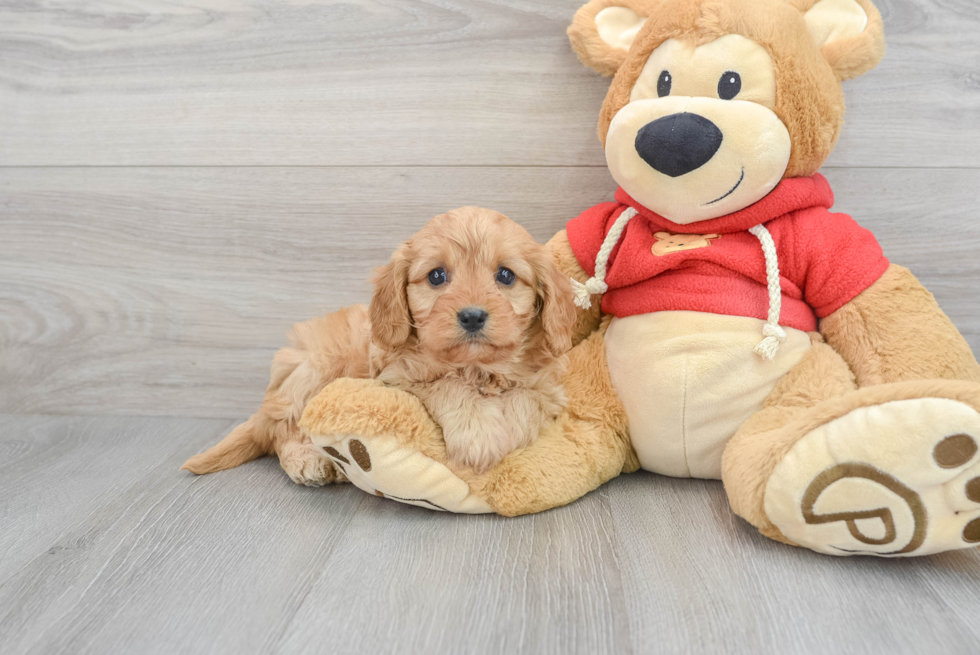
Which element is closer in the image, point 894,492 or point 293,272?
point 894,492

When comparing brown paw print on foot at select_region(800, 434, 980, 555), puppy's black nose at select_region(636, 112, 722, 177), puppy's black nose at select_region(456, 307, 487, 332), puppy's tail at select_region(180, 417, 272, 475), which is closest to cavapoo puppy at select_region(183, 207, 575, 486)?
puppy's black nose at select_region(456, 307, 487, 332)

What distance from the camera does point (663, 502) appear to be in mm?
1246

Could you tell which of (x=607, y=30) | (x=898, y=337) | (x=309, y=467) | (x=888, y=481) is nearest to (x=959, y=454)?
(x=888, y=481)

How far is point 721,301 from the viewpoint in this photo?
1220 mm

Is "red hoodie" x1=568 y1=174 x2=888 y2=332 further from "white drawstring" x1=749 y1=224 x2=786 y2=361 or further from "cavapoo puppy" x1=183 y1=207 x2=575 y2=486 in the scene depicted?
"cavapoo puppy" x1=183 y1=207 x2=575 y2=486

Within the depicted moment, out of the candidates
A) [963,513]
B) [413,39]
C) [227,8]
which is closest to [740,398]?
[963,513]

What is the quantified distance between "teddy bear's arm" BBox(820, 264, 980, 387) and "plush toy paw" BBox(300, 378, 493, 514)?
732mm

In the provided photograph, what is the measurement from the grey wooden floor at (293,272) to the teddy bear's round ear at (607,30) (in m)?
0.18

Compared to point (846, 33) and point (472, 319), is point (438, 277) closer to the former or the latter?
point (472, 319)

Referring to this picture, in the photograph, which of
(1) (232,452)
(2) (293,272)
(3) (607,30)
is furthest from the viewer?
(2) (293,272)

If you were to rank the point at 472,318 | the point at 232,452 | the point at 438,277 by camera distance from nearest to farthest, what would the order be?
1. the point at 472,318
2. the point at 438,277
3. the point at 232,452

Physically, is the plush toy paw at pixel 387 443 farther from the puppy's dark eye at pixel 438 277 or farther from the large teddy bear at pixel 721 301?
the puppy's dark eye at pixel 438 277

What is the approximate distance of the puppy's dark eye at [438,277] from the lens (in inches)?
46.4

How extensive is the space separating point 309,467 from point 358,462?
245 mm
